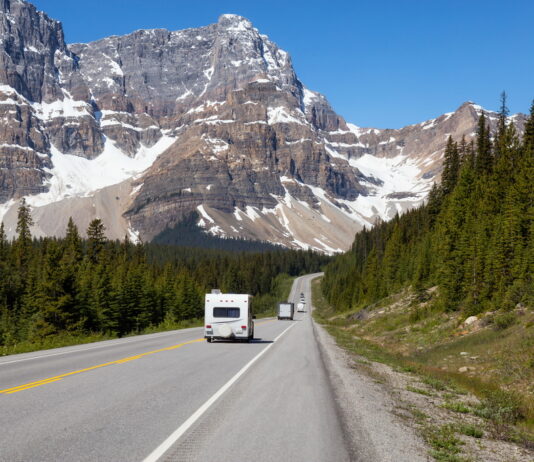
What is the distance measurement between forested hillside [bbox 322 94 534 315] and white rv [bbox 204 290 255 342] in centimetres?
1434

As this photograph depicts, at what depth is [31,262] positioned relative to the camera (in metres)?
85.2

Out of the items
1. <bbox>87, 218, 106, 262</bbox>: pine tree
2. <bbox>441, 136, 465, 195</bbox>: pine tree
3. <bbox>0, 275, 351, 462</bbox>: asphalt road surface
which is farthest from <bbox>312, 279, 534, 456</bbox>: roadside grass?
<bbox>87, 218, 106, 262</bbox>: pine tree

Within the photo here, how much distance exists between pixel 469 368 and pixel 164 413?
49.9 ft

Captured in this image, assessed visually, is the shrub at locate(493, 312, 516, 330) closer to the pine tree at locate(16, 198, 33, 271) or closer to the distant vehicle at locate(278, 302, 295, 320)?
the distant vehicle at locate(278, 302, 295, 320)

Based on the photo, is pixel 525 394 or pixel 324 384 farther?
pixel 525 394

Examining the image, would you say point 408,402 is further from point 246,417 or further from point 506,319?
point 506,319

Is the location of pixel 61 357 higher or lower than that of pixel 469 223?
lower

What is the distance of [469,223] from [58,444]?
46.5 m

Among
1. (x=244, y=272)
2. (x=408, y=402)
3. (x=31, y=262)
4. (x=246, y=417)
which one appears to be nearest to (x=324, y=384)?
(x=408, y=402)

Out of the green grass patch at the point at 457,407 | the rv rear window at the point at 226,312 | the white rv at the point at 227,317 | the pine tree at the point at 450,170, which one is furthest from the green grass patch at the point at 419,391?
the pine tree at the point at 450,170

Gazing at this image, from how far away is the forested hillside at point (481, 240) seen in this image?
3494cm

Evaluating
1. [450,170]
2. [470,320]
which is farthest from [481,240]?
[450,170]

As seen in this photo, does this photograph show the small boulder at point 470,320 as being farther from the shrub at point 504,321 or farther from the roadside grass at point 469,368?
the shrub at point 504,321

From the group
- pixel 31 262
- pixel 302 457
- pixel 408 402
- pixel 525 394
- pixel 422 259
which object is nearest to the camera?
pixel 302 457
